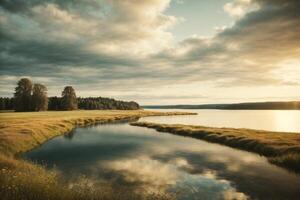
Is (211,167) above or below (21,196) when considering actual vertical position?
below

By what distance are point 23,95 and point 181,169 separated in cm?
11695

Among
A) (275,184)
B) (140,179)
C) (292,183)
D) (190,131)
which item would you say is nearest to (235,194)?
(275,184)

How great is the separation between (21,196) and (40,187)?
1889 mm

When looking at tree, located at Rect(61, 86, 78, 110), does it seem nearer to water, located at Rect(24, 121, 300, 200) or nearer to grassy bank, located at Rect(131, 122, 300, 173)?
grassy bank, located at Rect(131, 122, 300, 173)

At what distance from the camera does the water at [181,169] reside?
21359 mm

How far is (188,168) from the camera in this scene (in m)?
28.9

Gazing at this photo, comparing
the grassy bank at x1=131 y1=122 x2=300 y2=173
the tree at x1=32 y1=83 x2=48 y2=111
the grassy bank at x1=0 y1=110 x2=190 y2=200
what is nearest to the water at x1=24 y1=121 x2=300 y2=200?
the grassy bank at x1=131 y1=122 x2=300 y2=173

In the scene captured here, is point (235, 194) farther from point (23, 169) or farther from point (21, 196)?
point (23, 169)

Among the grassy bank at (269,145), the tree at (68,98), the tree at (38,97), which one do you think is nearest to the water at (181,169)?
the grassy bank at (269,145)

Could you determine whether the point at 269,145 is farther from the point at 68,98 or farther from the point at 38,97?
the point at 68,98

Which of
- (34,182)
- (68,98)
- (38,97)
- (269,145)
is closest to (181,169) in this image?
(34,182)

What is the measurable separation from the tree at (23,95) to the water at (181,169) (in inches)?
3703

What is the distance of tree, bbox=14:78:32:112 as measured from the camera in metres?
125

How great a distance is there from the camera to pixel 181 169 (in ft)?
92.9
